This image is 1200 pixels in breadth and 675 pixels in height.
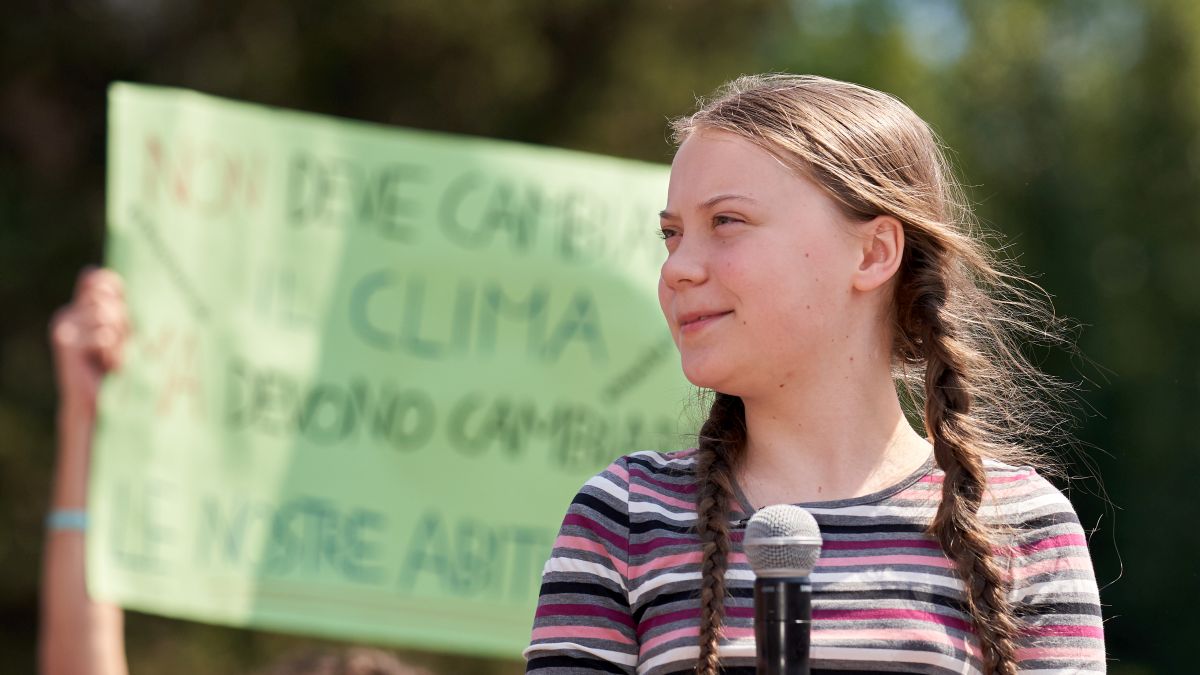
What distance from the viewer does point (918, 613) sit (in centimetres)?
192

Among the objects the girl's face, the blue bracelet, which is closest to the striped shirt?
the girl's face

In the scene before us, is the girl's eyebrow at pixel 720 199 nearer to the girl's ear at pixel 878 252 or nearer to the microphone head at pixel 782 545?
the girl's ear at pixel 878 252

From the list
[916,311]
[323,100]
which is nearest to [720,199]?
[916,311]

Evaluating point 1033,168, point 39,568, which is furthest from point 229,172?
point 1033,168

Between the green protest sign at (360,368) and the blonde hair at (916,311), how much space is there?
1768 mm

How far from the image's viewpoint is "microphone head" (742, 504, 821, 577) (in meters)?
1.67

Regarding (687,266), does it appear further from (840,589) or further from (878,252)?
(840,589)

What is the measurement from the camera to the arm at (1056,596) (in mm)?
1943

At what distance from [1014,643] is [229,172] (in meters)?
2.79

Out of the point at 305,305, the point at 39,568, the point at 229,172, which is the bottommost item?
the point at 39,568

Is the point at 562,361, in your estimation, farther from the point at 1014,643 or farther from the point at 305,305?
the point at 1014,643

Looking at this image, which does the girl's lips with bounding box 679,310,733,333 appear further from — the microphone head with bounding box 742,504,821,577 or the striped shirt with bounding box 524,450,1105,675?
the microphone head with bounding box 742,504,821,577

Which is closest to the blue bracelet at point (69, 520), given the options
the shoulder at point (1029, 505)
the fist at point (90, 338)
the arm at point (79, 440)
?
the arm at point (79, 440)

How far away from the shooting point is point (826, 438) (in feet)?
6.82
